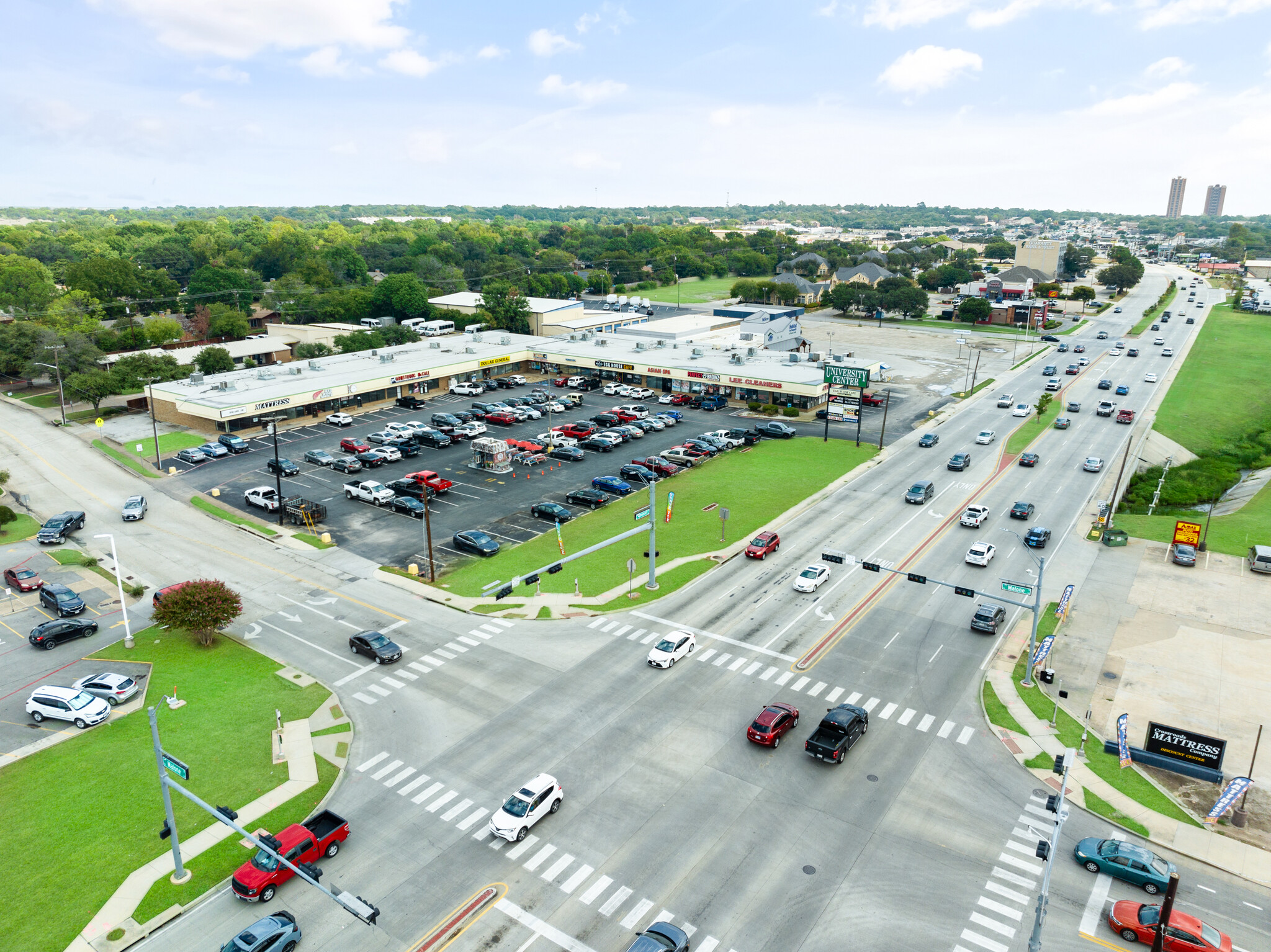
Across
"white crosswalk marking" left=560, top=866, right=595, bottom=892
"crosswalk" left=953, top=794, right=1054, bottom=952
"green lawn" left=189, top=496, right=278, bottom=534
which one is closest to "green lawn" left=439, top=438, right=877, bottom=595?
"green lawn" left=189, top=496, right=278, bottom=534

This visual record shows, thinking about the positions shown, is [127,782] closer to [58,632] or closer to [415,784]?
[415,784]

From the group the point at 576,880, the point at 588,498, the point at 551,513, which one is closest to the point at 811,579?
the point at 588,498

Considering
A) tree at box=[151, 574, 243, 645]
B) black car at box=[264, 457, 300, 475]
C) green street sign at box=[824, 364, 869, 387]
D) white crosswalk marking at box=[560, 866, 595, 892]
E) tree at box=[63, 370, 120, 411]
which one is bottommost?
white crosswalk marking at box=[560, 866, 595, 892]

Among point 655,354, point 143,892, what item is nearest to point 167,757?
point 143,892

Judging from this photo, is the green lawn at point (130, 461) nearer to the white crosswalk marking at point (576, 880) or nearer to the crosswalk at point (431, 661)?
the crosswalk at point (431, 661)

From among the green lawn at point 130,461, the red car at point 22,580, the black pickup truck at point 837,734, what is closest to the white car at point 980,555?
the black pickup truck at point 837,734

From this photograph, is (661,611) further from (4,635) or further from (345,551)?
(4,635)

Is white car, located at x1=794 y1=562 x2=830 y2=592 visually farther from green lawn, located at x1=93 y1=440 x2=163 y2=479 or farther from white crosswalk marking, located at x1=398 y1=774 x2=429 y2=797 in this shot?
green lawn, located at x1=93 y1=440 x2=163 y2=479
